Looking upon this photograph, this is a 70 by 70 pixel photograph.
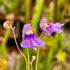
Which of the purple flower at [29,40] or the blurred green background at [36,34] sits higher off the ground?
the purple flower at [29,40]

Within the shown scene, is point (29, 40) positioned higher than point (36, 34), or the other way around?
point (29, 40)

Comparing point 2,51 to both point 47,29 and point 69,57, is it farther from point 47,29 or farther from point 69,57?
point 47,29

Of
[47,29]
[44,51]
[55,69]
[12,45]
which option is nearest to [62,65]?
[55,69]

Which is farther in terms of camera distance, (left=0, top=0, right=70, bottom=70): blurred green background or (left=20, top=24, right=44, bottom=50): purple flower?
(left=0, top=0, right=70, bottom=70): blurred green background

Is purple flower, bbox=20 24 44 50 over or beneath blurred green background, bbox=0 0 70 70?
over

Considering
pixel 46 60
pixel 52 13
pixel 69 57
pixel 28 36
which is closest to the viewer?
pixel 28 36

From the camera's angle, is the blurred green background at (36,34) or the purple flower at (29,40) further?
the blurred green background at (36,34)

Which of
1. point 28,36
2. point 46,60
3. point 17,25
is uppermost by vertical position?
point 28,36

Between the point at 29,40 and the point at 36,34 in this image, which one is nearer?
the point at 29,40
